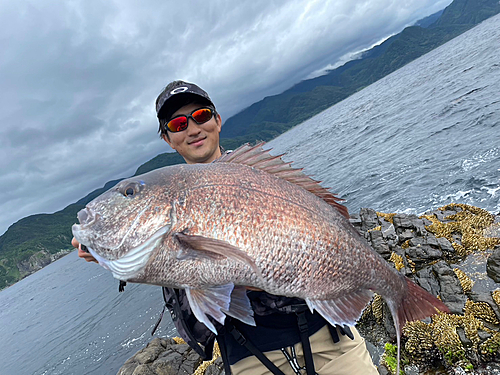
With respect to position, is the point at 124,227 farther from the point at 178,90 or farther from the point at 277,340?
the point at 178,90

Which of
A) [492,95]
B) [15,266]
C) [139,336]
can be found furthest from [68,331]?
[15,266]

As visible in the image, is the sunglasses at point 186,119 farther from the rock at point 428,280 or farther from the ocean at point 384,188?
the ocean at point 384,188

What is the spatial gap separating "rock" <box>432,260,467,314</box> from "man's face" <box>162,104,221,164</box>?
5.13m

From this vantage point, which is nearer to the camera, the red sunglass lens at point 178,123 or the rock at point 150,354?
the red sunglass lens at point 178,123

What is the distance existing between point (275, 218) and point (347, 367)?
1638 mm

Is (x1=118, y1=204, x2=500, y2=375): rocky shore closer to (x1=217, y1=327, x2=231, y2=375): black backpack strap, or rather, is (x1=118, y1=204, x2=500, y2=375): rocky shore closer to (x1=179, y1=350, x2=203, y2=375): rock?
(x1=179, y1=350, x2=203, y2=375): rock

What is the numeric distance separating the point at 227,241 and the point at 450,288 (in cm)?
571

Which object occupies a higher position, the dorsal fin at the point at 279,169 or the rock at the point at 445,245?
the dorsal fin at the point at 279,169

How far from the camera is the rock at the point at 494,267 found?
517 centimetres

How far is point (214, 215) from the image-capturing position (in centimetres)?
169

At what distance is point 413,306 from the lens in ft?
7.01

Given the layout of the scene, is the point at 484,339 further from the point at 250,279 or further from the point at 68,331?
the point at 68,331

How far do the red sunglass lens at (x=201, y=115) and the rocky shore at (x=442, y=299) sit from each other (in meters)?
4.96

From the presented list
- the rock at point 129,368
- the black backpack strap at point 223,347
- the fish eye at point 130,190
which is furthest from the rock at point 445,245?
the rock at point 129,368
